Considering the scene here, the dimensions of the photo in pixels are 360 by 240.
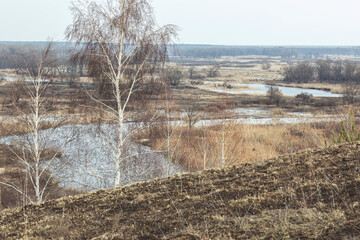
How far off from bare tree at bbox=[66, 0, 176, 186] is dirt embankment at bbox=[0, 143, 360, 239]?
4.07 m

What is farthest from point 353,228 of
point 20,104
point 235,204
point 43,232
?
point 20,104

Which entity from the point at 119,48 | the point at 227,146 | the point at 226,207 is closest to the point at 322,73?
the point at 227,146

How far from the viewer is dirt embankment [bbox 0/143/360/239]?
126 inches

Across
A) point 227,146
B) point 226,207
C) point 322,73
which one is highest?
point 322,73

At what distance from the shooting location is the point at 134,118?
32.0 feet

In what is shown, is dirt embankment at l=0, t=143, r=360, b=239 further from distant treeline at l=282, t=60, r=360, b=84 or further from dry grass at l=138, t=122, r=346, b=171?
distant treeline at l=282, t=60, r=360, b=84

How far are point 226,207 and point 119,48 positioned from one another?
6.17m

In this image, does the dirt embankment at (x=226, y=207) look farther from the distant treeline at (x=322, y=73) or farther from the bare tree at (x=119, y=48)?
the distant treeline at (x=322, y=73)

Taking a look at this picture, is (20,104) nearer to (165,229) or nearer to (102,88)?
(102,88)

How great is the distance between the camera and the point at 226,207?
373cm

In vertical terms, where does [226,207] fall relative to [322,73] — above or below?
below

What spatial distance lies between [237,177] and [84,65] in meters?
6.02

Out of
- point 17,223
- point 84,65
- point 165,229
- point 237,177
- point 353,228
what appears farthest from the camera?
point 84,65

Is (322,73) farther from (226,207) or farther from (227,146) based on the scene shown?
(226,207)
